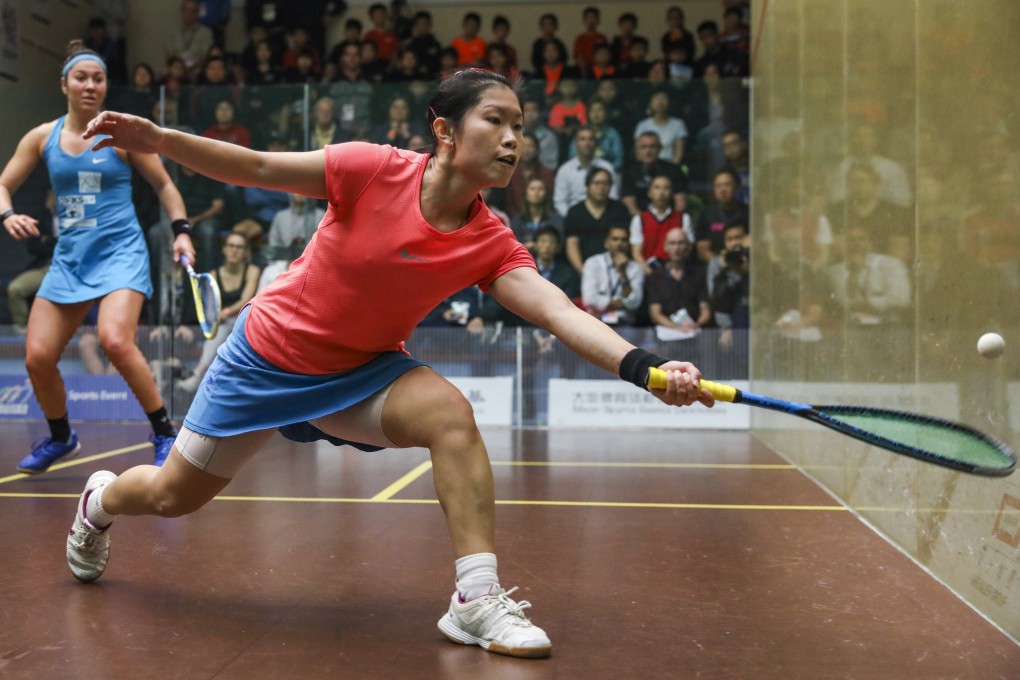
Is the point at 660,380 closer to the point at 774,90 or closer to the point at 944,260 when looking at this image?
the point at 944,260

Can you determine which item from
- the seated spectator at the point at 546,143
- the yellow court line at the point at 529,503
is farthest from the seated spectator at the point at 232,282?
the yellow court line at the point at 529,503

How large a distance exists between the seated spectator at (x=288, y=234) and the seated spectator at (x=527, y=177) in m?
1.05

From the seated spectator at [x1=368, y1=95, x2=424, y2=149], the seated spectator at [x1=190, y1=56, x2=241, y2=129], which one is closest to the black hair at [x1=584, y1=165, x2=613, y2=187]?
the seated spectator at [x1=368, y1=95, x2=424, y2=149]

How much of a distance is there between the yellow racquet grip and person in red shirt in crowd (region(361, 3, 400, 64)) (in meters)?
7.30

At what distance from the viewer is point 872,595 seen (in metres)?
2.48

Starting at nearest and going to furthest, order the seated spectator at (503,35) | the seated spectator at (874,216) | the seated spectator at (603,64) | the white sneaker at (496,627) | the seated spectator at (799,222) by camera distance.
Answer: the white sneaker at (496,627), the seated spectator at (874,216), the seated spectator at (799,222), the seated spectator at (603,64), the seated spectator at (503,35)

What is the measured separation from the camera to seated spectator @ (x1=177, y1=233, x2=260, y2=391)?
21.7 feet

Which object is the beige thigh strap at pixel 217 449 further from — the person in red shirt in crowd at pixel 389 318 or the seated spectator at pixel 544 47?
the seated spectator at pixel 544 47

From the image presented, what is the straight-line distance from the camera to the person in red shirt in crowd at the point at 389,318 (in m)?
2.03

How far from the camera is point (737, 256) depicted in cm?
639

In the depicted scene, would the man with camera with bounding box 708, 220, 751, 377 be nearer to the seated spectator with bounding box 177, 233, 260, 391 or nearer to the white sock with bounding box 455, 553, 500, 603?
the seated spectator with bounding box 177, 233, 260, 391

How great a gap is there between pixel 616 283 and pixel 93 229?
10.2 feet

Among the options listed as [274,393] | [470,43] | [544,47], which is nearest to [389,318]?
[274,393]

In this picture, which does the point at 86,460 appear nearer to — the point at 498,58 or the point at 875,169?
the point at 875,169
